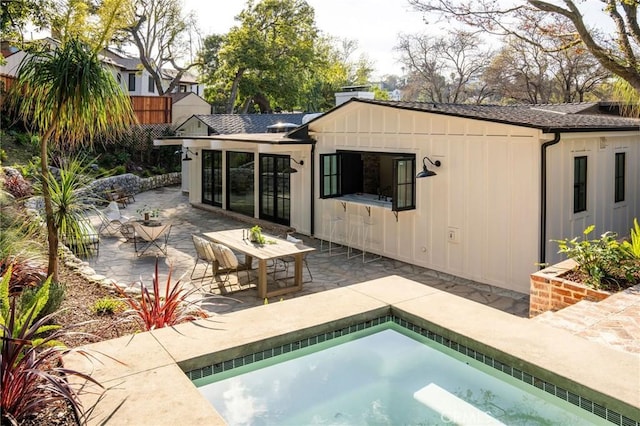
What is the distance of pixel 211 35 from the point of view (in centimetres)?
3853

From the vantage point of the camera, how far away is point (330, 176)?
12758 millimetres

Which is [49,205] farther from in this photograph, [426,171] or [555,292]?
[426,171]

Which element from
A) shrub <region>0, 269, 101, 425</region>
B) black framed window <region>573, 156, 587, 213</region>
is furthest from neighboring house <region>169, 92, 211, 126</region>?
shrub <region>0, 269, 101, 425</region>

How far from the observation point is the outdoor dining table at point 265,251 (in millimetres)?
8727

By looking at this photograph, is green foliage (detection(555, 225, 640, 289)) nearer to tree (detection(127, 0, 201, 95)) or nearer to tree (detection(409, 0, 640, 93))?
tree (detection(409, 0, 640, 93))

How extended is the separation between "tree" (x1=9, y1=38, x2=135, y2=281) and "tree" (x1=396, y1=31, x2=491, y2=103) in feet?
111

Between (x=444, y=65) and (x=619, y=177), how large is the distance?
95.2 feet

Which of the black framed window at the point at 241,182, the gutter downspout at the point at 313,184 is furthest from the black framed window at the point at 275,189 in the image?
the gutter downspout at the point at 313,184

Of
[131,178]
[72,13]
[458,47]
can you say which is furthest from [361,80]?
[72,13]

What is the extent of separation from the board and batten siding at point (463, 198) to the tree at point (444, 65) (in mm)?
27793

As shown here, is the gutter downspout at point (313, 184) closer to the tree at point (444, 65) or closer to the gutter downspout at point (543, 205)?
the gutter downspout at point (543, 205)

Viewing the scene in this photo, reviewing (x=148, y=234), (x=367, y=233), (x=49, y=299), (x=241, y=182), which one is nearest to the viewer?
(x=49, y=299)

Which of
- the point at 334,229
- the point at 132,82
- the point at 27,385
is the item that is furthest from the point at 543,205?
the point at 132,82

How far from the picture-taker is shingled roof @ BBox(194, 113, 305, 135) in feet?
64.6
